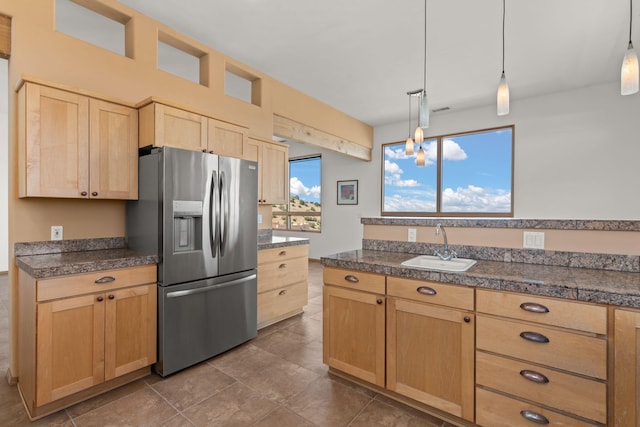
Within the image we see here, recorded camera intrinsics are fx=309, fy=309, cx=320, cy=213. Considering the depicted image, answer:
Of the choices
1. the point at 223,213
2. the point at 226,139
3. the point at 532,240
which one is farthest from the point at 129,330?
the point at 532,240

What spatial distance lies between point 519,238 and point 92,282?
2809 mm

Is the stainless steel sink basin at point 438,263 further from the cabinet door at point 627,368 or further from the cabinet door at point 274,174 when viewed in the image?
the cabinet door at point 274,174

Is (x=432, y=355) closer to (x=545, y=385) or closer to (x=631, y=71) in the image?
(x=545, y=385)

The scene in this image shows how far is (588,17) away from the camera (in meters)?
2.79

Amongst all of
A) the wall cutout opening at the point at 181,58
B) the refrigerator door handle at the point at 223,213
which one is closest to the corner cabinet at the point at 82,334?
the refrigerator door handle at the point at 223,213

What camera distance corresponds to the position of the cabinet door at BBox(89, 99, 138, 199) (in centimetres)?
234

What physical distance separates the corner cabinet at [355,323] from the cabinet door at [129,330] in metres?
1.31

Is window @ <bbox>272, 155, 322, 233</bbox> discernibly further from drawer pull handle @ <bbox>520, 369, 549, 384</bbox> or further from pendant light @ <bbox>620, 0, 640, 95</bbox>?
pendant light @ <bbox>620, 0, 640, 95</bbox>

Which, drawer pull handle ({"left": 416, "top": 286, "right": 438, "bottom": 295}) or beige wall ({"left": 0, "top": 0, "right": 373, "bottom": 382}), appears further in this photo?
beige wall ({"left": 0, "top": 0, "right": 373, "bottom": 382})

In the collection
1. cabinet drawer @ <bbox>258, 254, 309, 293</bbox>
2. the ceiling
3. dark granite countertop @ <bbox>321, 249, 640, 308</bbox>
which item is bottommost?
cabinet drawer @ <bbox>258, 254, 309, 293</bbox>

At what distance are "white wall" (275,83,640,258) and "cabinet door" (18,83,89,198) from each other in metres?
5.32

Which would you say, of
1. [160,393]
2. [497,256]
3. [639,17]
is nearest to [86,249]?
[160,393]

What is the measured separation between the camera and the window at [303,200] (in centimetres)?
736

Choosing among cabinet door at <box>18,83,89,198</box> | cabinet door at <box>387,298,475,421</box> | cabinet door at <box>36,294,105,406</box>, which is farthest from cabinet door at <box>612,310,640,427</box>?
cabinet door at <box>18,83,89,198</box>
